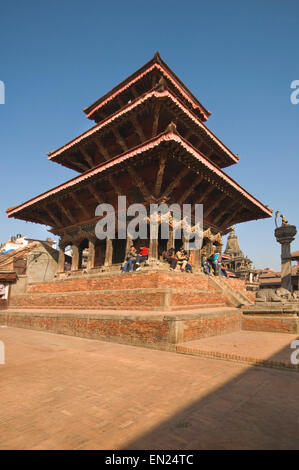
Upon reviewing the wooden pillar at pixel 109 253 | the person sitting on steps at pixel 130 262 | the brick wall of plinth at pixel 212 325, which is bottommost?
the brick wall of plinth at pixel 212 325

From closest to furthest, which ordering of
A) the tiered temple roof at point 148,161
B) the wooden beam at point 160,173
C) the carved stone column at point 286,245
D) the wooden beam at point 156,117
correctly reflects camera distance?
the wooden beam at point 160,173 → the tiered temple roof at point 148,161 → the wooden beam at point 156,117 → the carved stone column at point 286,245

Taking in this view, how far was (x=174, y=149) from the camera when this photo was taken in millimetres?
8977

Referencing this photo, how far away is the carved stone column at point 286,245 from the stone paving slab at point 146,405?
1531cm

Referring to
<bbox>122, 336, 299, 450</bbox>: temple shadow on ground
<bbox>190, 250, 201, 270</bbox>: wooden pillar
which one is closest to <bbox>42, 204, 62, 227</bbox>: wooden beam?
<bbox>190, 250, 201, 270</bbox>: wooden pillar

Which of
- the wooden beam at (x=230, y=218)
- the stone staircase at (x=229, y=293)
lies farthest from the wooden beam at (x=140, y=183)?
the wooden beam at (x=230, y=218)

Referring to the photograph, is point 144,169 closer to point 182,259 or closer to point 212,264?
point 182,259

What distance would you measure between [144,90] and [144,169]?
5925mm

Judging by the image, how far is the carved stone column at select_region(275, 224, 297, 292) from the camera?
17.6 m

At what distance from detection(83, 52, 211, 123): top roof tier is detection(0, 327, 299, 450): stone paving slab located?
12603 mm

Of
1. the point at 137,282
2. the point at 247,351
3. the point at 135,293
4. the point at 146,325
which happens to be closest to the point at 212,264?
the point at 137,282

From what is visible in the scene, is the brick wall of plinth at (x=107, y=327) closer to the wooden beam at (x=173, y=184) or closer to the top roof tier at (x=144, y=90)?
the wooden beam at (x=173, y=184)

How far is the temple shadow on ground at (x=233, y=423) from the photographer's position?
209 cm
